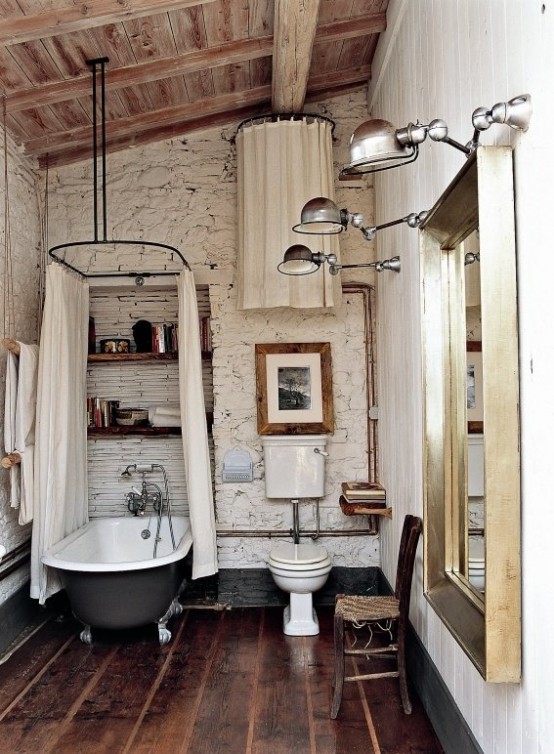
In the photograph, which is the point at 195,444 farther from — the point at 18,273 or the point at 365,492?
the point at 18,273

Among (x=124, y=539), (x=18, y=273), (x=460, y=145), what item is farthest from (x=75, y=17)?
(x=124, y=539)

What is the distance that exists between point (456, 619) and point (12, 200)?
3.60 m

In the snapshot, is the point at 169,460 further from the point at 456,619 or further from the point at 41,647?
the point at 456,619

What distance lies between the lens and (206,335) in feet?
15.3

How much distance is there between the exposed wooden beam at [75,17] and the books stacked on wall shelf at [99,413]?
240 centimetres

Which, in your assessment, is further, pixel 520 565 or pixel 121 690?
pixel 121 690

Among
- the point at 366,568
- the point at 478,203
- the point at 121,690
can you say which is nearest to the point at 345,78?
the point at 478,203

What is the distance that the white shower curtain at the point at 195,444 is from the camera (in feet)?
13.5

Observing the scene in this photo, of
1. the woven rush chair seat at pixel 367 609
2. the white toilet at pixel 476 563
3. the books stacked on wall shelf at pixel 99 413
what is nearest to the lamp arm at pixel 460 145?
the white toilet at pixel 476 563

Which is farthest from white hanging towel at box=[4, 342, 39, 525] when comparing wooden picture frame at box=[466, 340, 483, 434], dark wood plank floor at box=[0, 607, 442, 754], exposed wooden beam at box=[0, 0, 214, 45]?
wooden picture frame at box=[466, 340, 483, 434]

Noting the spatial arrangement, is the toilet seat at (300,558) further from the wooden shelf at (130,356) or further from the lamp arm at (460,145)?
the lamp arm at (460,145)

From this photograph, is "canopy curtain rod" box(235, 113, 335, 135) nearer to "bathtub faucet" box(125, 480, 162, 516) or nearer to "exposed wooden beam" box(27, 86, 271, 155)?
"exposed wooden beam" box(27, 86, 271, 155)

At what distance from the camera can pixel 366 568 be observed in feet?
14.8

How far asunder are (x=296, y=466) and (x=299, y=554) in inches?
23.5
